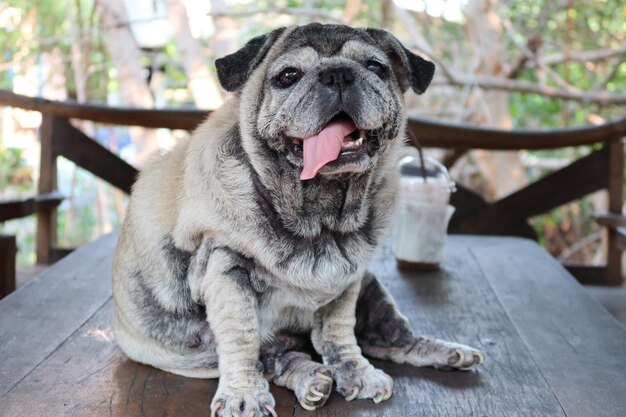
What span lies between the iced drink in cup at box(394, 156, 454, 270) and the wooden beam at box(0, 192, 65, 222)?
1.92 meters

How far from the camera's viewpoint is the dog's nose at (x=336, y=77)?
6.31ft

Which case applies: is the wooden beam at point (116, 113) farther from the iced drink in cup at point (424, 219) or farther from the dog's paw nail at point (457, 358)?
the dog's paw nail at point (457, 358)

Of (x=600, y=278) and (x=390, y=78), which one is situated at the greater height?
(x=390, y=78)

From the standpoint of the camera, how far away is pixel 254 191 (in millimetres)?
2113

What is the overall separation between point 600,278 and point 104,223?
5.21 metres

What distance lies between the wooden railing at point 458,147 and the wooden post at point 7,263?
80 centimetres

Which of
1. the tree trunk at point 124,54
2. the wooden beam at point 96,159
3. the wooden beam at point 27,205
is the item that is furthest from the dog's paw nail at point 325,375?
the tree trunk at point 124,54

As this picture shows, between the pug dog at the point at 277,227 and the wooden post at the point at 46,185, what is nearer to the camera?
the pug dog at the point at 277,227

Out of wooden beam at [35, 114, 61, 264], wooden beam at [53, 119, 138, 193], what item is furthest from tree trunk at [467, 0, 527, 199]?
wooden beam at [35, 114, 61, 264]

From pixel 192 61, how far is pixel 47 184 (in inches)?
94.9

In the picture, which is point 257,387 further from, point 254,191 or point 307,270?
point 254,191

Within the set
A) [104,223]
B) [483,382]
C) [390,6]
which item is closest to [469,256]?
[483,382]

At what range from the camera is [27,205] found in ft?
12.8

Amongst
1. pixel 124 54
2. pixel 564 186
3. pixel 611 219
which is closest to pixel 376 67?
pixel 611 219
